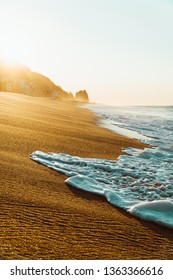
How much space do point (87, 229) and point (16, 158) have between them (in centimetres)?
182

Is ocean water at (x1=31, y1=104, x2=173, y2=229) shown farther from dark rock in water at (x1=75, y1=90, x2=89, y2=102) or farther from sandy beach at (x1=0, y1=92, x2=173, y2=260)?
dark rock in water at (x1=75, y1=90, x2=89, y2=102)

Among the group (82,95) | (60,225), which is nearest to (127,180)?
(60,225)

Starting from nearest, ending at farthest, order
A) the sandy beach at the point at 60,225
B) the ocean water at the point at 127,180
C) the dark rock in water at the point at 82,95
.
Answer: the sandy beach at the point at 60,225
the ocean water at the point at 127,180
the dark rock in water at the point at 82,95

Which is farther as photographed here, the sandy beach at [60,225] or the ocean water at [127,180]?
the ocean water at [127,180]

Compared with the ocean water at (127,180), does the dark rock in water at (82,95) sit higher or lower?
higher

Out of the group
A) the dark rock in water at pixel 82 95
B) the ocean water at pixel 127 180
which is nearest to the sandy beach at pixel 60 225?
the ocean water at pixel 127 180

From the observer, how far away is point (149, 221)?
2559mm

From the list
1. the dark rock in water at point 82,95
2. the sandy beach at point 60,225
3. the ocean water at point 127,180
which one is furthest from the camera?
the dark rock in water at point 82,95

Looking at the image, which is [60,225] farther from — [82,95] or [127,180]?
[82,95]

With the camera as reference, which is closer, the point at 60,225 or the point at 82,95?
the point at 60,225

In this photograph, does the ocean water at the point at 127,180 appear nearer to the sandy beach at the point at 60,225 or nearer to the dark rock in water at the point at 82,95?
the sandy beach at the point at 60,225

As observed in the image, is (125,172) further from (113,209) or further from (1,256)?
(1,256)

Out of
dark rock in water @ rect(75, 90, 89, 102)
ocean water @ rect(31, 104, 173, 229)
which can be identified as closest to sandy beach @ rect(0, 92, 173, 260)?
ocean water @ rect(31, 104, 173, 229)
